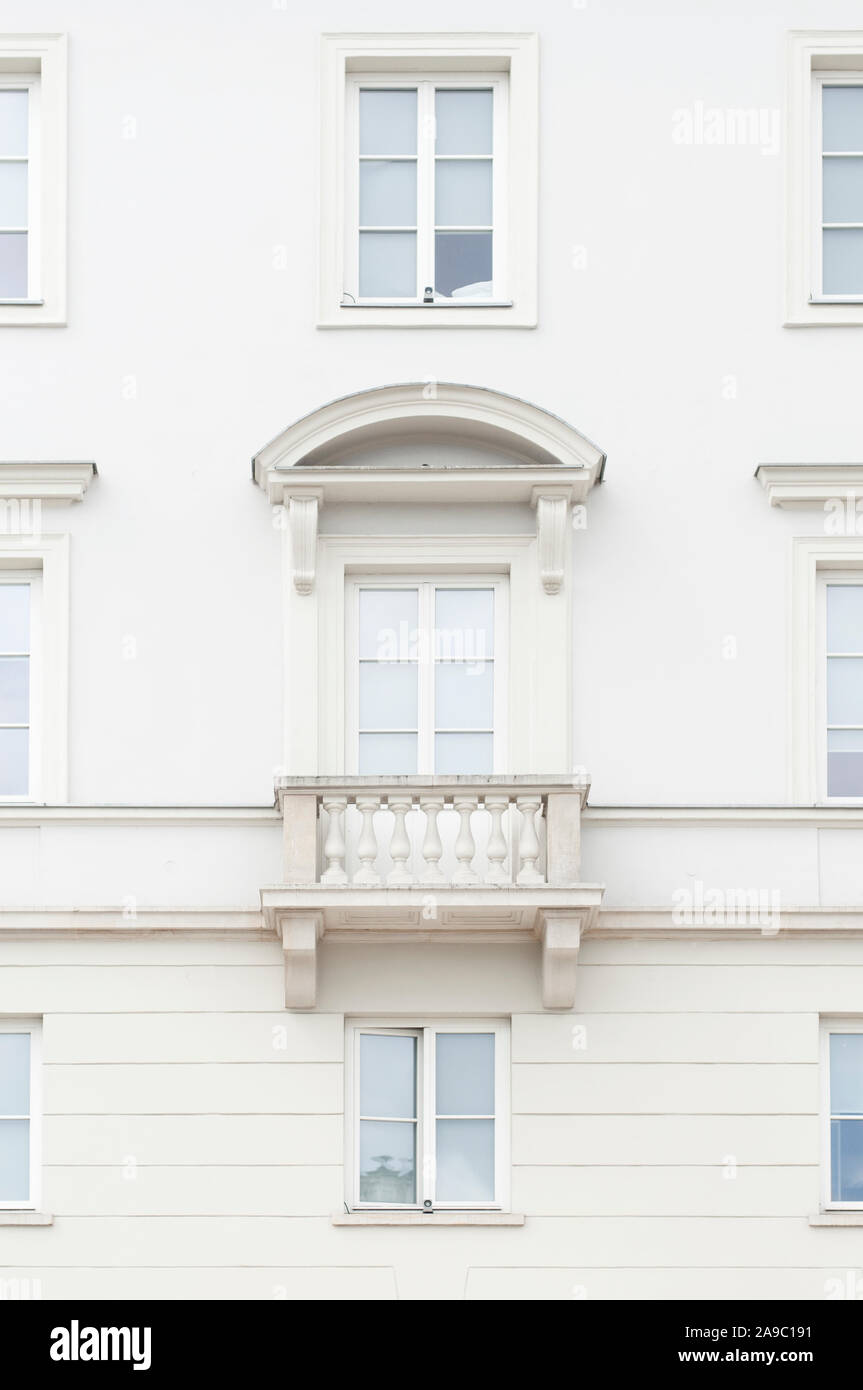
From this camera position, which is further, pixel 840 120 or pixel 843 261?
pixel 840 120

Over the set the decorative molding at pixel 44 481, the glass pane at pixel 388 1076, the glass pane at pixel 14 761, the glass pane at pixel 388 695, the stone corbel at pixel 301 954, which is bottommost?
the glass pane at pixel 388 1076

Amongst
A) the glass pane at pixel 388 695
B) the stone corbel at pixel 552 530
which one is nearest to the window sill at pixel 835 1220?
the glass pane at pixel 388 695

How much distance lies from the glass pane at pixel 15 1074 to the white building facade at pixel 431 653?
23 millimetres

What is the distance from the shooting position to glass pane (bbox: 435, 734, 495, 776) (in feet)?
66.8

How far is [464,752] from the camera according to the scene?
2041 centimetres

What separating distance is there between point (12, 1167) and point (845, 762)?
6.61 meters

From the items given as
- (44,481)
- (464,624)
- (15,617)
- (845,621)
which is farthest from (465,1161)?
(44,481)

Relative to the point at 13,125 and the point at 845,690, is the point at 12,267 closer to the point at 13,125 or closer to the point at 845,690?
the point at 13,125

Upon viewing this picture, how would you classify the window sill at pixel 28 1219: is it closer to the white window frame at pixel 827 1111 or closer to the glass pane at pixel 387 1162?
the glass pane at pixel 387 1162

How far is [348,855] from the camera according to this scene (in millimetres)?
19938

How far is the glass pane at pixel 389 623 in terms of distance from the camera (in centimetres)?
2052

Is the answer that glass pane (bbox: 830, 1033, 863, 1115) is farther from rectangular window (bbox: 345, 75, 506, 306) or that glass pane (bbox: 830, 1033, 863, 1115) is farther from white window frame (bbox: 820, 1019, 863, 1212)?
rectangular window (bbox: 345, 75, 506, 306)

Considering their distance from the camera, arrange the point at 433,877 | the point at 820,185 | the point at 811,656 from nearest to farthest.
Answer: the point at 433,877, the point at 811,656, the point at 820,185
